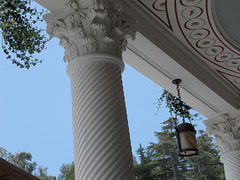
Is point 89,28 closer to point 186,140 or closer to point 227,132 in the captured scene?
point 186,140

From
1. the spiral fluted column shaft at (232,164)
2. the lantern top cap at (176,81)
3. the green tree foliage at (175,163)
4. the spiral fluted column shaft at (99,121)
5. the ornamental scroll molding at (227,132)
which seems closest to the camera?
the spiral fluted column shaft at (99,121)

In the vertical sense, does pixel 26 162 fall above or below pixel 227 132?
above

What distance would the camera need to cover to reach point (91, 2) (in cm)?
460

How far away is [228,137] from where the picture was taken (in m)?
9.04

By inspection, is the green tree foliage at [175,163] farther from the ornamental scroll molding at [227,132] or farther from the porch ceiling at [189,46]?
the porch ceiling at [189,46]

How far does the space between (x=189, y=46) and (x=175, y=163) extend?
22.5 metres

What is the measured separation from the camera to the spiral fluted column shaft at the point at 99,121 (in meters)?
3.81

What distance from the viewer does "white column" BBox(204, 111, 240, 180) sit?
8.84m

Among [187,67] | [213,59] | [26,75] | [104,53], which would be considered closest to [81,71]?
[104,53]

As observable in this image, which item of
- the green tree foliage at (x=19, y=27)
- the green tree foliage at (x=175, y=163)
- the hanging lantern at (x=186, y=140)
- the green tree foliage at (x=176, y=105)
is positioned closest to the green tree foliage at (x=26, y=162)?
the green tree foliage at (x=175, y=163)

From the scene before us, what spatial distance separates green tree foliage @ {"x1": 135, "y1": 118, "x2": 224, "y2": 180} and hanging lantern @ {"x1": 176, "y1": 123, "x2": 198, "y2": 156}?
20.9 m

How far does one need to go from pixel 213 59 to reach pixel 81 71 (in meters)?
4.32

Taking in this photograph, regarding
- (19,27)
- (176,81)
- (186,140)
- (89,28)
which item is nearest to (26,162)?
(19,27)

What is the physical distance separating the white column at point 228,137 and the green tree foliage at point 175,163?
18618mm
